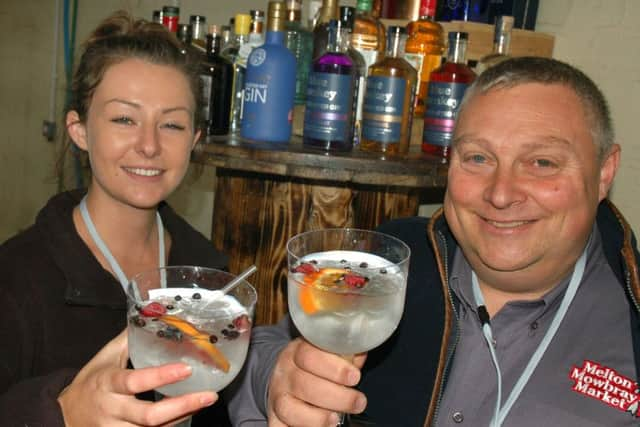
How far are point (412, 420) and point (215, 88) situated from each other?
58.6 inches

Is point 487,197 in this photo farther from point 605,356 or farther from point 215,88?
point 215,88

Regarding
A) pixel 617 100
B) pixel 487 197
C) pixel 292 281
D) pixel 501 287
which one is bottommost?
pixel 501 287

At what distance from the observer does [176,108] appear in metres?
1.85

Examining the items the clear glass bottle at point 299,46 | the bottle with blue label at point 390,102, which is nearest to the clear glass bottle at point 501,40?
the bottle with blue label at point 390,102

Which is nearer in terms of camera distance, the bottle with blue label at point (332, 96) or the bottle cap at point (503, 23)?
the bottle with blue label at point (332, 96)

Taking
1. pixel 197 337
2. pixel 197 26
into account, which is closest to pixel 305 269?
pixel 197 337

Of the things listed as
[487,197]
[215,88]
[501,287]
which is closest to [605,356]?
[501,287]

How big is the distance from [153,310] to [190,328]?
3.2 inches

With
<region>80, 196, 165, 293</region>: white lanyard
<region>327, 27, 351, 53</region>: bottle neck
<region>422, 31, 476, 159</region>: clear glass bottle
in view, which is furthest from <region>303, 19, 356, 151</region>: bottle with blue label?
<region>80, 196, 165, 293</region>: white lanyard

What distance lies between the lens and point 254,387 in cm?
158

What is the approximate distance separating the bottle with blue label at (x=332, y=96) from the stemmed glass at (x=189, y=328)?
117cm

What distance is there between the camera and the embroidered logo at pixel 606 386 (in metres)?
1.41

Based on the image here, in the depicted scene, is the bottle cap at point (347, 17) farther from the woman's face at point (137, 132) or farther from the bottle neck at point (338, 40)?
the woman's face at point (137, 132)

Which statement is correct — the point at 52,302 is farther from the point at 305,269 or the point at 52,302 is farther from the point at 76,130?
the point at 305,269
